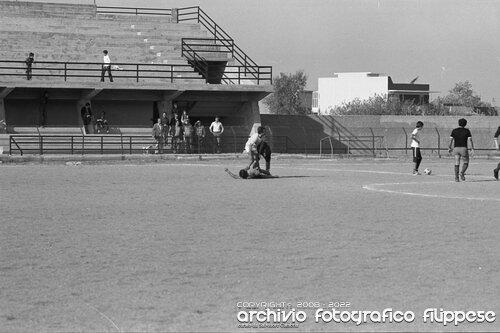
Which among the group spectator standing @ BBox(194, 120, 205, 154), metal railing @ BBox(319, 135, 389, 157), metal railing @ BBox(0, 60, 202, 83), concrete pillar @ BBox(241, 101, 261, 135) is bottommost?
metal railing @ BBox(319, 135, 389, 157)

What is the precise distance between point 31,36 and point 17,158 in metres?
15.2

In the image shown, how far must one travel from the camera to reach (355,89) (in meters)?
131

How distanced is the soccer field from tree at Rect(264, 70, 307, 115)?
112 m

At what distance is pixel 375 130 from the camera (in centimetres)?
5481

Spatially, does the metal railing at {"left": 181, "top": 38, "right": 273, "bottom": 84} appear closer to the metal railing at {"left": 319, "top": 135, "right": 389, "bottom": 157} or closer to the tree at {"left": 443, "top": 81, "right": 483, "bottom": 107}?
the metal railing at {"left": 319, "top": 135, "right": 389, "bottom": 157}

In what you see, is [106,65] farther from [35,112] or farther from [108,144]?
[108,144]

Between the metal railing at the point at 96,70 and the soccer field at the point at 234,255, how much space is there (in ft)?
82.6

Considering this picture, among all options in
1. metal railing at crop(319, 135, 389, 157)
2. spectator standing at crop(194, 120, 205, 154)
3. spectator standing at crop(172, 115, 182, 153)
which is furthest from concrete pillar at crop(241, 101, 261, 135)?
spectator standing at crop(172, 115, 182, 153)

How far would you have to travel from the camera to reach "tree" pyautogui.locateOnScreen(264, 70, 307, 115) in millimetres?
136875

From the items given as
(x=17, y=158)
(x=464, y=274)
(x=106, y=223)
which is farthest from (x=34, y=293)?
(x=17, y=158)

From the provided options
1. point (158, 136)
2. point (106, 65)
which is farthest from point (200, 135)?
point (106, 65)

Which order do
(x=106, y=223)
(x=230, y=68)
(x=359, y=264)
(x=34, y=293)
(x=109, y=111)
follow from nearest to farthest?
(x=34, y=293)
(x=359, y=264)
(x=106, y=223)
(x=109, y=111)
(x=230, y=68)

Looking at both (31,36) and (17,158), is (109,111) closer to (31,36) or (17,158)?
(31,36)

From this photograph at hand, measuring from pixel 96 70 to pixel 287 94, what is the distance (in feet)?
293
